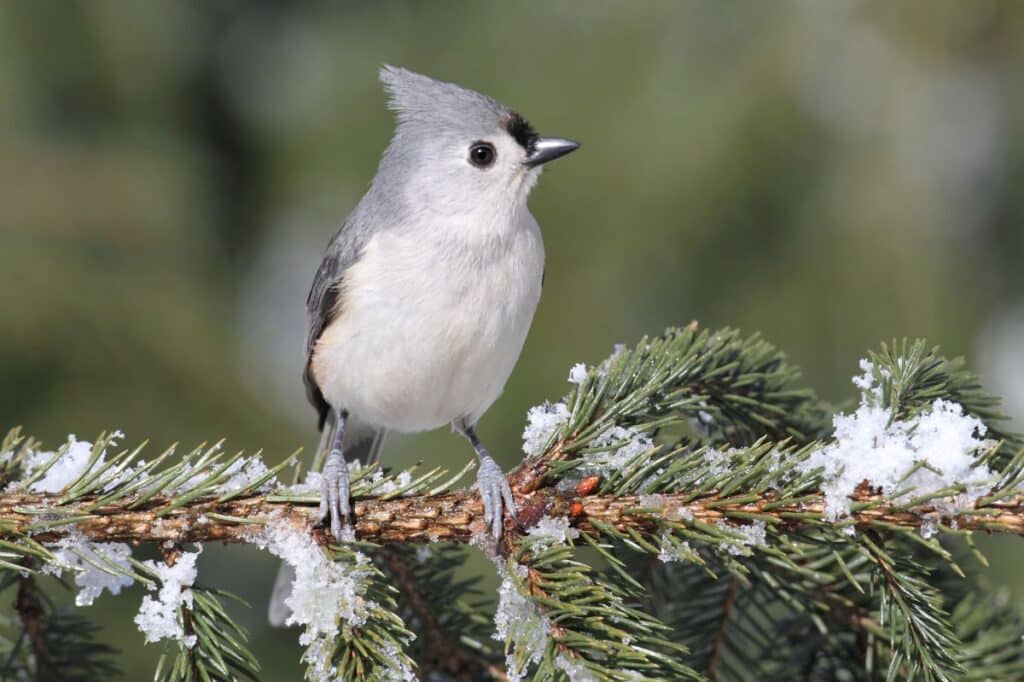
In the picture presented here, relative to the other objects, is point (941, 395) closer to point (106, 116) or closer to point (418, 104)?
point (418, 104)

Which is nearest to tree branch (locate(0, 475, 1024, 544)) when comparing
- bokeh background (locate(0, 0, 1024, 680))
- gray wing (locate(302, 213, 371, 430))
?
gray wing (locate(302, 213, 371, 430))

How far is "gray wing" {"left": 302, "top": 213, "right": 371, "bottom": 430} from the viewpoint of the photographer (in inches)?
121

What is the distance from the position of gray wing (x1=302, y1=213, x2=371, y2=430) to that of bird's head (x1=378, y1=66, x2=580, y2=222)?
205mm

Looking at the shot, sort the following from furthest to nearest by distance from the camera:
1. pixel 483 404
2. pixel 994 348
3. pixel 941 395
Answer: pixel 994 348 < pixel 483 404 < pixel 941 395

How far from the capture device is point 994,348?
4.18 meters

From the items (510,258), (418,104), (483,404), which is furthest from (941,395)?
(418,104)

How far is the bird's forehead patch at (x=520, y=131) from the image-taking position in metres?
3.07

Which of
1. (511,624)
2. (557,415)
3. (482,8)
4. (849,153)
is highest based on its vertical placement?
(482,8)

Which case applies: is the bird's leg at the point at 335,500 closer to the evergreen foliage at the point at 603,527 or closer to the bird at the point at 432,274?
the evergreen foliage at the point at 603,527

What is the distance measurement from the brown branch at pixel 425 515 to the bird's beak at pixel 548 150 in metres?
1.39

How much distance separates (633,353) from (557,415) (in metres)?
0.21

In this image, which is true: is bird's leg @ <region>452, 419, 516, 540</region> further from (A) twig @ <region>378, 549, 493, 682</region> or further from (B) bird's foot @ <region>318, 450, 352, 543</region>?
(A) twig @ <region>378, 549, 493, 682</region>

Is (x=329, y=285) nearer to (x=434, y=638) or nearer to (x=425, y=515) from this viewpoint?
(x=434, y=638)

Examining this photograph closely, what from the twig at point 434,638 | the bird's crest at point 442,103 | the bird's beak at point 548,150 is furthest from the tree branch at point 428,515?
the bird's crest at point 442,103
